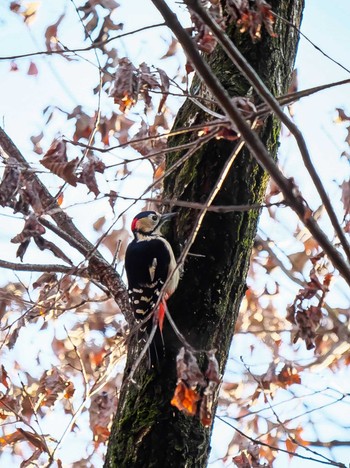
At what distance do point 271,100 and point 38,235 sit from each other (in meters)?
1.12

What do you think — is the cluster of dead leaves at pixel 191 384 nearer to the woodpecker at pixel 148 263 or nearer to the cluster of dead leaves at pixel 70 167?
the cluster of dead leaves at pixel 70 167

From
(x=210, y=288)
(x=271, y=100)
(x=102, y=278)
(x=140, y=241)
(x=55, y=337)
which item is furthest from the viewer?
(x=55, y=337)

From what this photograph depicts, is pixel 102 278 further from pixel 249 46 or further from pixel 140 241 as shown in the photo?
pixel 249 46

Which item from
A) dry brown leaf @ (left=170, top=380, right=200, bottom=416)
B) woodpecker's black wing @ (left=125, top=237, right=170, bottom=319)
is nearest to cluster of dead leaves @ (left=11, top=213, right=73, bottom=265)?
dry brown leaf @ (left=170, top=380, right=200, bottom=416)

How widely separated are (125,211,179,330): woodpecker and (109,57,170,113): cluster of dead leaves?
1028mm

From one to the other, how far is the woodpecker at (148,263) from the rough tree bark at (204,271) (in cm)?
19

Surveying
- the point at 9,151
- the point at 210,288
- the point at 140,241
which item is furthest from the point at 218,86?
the point at 140,241

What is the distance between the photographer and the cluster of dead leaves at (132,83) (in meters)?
2.98

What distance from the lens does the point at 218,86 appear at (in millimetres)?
2367

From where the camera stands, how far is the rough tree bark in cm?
311

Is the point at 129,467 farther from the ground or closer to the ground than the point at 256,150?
closer to the ground

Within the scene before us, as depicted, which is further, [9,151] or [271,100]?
[9,151]

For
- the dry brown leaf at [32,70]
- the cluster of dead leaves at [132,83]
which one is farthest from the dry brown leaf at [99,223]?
the cluster of dead leaves at [132,83]

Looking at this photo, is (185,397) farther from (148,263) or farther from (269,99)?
(148,263)
